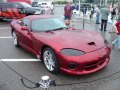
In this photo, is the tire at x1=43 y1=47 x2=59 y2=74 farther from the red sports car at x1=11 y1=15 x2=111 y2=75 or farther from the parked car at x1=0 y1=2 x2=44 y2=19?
the parked car at x1=0 y1=2 x2=44 y2=19

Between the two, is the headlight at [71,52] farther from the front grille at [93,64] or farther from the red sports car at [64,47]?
the front grille at [93,64]

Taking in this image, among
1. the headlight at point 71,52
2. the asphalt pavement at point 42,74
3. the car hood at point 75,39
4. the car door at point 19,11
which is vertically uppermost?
the car door at point 19,11

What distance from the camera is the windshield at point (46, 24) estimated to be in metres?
6.09

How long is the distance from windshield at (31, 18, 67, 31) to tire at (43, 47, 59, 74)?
3.55ft

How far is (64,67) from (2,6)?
11.7 m

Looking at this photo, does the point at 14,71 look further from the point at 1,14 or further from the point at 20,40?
the point at 1,14

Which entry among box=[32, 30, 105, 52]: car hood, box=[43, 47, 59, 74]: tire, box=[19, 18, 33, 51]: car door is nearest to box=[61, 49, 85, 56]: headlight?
box=[32, 30, 105, 52]: car hood

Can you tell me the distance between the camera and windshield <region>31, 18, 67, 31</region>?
6090mm

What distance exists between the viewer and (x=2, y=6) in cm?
1496

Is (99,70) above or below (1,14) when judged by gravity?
below

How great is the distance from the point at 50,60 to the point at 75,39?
84 centimetres

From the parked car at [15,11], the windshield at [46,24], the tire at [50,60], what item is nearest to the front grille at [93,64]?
the tire at [50,60]

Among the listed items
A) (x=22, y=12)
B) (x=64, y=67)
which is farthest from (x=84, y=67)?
(x=22, y=12)

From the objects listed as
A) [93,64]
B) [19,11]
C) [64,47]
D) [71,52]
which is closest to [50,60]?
[64,47]
